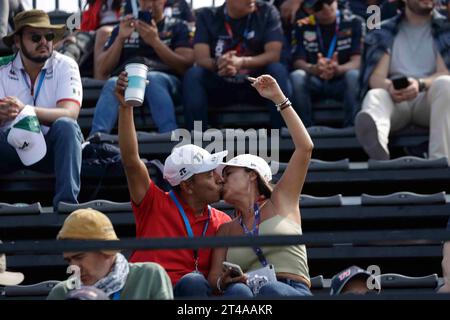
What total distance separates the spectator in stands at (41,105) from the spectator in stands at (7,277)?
2.60 feet

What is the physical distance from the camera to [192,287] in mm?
7602

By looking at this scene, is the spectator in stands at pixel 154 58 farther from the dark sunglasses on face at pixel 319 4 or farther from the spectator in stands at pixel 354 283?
the spectator in stands at pixel 354 283

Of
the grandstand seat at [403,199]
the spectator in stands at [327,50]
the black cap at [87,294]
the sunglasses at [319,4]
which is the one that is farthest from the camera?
the sunglasses at [319,4]

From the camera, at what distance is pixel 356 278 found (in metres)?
7.68

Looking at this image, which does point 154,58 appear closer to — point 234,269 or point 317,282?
point 317,282

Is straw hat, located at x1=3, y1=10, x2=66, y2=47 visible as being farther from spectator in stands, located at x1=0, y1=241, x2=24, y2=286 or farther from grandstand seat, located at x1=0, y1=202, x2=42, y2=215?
spectator in stands, located at x1=0, y1=241, x2=24, y2=286

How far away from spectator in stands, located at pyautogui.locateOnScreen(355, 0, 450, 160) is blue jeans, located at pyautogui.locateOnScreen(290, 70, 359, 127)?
0.19 m

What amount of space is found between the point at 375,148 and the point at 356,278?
2.35 m

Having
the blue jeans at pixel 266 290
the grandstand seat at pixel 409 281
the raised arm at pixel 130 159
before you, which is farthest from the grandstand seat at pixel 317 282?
the raised arm at pixel 130 159

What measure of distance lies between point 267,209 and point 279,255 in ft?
0.99

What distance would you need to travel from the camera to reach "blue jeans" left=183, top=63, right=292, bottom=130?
10445 millimetres

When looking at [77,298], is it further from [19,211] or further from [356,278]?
[19,211]

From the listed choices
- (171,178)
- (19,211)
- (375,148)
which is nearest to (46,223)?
(19,211)

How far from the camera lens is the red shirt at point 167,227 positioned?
8141mm
